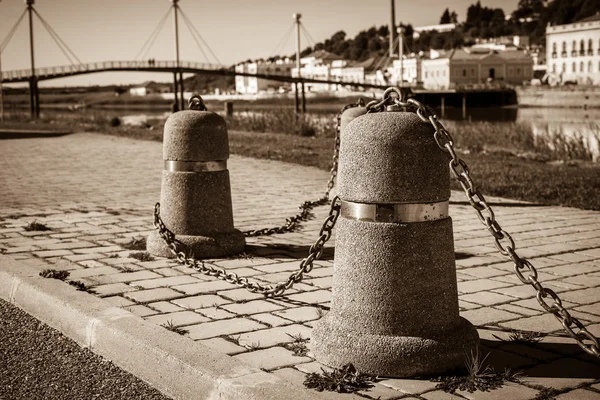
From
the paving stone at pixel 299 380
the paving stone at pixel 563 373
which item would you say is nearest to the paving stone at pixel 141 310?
the paving stone at pixel 299 380

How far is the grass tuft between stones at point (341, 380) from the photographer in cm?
380

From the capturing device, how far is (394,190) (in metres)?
3.99

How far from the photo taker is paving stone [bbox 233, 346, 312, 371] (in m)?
4.21

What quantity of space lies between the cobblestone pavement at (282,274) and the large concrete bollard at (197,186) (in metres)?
0.23

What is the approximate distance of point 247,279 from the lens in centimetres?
608

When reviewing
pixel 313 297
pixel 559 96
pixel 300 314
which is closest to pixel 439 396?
pixel 300 314

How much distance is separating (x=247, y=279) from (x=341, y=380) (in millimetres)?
2319

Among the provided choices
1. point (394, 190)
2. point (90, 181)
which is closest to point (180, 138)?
point (394, 190)

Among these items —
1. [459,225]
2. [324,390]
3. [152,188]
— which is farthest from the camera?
[152,188]

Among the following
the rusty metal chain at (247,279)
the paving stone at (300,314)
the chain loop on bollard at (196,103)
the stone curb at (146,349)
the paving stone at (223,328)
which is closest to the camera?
the stone curb at (146,349)

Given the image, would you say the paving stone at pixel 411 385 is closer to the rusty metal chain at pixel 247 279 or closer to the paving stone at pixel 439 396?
the paving stone at pixel 439 396

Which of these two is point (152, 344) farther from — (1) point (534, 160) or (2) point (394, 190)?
(1) point (534, 160)

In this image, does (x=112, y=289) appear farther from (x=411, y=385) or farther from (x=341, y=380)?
→ (x=411, y=385)

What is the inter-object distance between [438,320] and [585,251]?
379 cm
